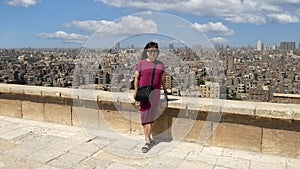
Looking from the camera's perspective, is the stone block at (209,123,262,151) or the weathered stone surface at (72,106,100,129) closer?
the stone block at (209,123,262,151)

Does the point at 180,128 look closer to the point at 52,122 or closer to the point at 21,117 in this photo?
the point at 52,122

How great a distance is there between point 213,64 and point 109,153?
220 cm

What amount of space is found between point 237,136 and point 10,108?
410cm

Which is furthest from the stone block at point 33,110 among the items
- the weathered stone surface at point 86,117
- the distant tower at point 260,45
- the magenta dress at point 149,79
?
the distant tower at point 260,45

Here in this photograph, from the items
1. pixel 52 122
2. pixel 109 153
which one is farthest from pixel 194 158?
pixel 52 122

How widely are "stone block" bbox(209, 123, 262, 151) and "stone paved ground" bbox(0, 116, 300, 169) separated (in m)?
0.09

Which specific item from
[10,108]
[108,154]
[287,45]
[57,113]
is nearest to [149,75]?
[108,154]

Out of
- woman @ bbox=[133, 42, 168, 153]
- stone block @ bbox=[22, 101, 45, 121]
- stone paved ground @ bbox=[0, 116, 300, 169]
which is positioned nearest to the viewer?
stone paved ground @ bbox=[0, 116, 300, 169]

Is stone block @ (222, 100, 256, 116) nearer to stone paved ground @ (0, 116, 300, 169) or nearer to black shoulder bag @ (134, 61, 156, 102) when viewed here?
stone paved ground @ (0, 116, 300, 169)

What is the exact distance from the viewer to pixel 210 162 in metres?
3.10

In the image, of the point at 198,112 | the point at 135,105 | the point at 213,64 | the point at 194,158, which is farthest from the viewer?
the point at 213,64

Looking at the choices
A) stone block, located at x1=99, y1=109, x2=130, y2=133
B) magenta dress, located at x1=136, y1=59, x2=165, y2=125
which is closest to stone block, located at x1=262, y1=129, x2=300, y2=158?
magenta dress, located at x1=136, y1=59, x2=165, y2=125

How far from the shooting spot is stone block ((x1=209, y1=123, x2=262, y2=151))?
3.34 meters

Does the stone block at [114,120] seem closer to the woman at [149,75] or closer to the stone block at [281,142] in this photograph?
the woman at [149,75]
